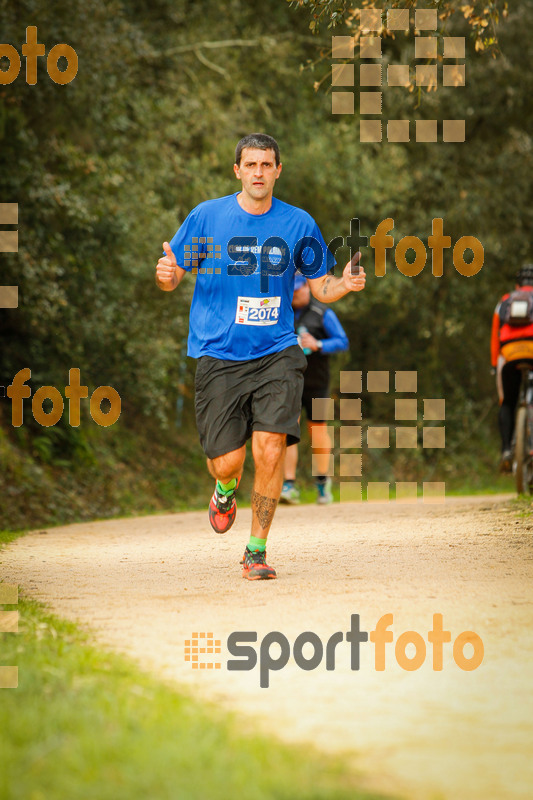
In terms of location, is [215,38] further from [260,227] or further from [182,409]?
[260,227]

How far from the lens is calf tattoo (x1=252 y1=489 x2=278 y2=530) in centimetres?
633

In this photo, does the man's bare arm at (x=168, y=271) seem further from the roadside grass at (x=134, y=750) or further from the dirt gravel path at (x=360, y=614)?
the roadside grass at (x=134, y=750)

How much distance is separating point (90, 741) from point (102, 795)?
0.35m

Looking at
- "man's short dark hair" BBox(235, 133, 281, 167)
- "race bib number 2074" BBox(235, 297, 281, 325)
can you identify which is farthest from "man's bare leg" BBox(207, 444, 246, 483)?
"man's short dark hair" BBox(235, 133, 281, 167)

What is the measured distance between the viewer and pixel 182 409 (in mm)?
21453

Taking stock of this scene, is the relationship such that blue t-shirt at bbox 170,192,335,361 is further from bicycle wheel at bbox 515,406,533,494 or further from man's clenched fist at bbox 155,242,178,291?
bicycle wheel at bbox 515,406,533,494

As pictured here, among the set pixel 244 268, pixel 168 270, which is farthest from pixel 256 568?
pixel 168 270

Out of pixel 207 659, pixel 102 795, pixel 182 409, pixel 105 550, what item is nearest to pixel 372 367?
pixel 182 409

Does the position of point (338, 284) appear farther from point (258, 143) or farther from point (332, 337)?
point (332, 337)

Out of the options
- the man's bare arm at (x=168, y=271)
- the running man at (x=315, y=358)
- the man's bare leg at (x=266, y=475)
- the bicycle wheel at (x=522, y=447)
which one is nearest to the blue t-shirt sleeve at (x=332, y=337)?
the running man at (x=315, y=358)

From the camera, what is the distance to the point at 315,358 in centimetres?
1158

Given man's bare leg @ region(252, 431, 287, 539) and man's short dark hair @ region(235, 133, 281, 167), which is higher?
man's short dark hair @ region(235, 133, 281, 167)

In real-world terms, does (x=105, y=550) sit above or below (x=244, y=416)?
below

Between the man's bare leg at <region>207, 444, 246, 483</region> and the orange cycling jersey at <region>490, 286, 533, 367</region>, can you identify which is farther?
the orange cycling jersey at <region>490, 286, 533, 367</region>
